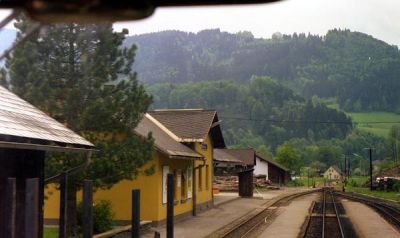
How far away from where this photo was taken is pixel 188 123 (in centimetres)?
3119

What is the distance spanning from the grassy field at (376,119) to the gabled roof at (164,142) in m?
155

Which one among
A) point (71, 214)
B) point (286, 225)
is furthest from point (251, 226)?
point (71, 214)

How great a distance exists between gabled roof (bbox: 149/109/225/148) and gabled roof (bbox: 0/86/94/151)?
1790 cm

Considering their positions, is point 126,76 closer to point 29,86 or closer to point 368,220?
point 29,86

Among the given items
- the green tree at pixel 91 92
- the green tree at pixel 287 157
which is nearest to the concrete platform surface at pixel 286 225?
the green tree at pixel 91 92

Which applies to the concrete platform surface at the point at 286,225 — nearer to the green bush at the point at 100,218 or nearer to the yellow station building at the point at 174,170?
the yellow station building at the point at 174,170

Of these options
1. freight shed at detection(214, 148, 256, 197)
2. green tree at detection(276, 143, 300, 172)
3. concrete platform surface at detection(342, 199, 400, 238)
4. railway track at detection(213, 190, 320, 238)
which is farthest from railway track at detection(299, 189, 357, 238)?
green tree at detection(276, 143, 300, 172)

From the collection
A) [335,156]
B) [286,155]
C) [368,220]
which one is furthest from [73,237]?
[335,156]

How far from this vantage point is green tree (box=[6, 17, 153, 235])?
617 inches

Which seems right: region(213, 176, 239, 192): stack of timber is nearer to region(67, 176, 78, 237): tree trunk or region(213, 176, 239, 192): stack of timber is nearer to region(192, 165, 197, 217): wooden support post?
region(192, 165, 197, 217): wooden support post

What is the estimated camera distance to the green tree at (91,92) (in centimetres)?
1566

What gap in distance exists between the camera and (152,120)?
1234 inches

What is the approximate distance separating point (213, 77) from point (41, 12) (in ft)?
643

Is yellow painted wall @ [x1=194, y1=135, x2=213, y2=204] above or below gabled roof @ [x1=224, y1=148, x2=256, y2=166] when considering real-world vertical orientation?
below
